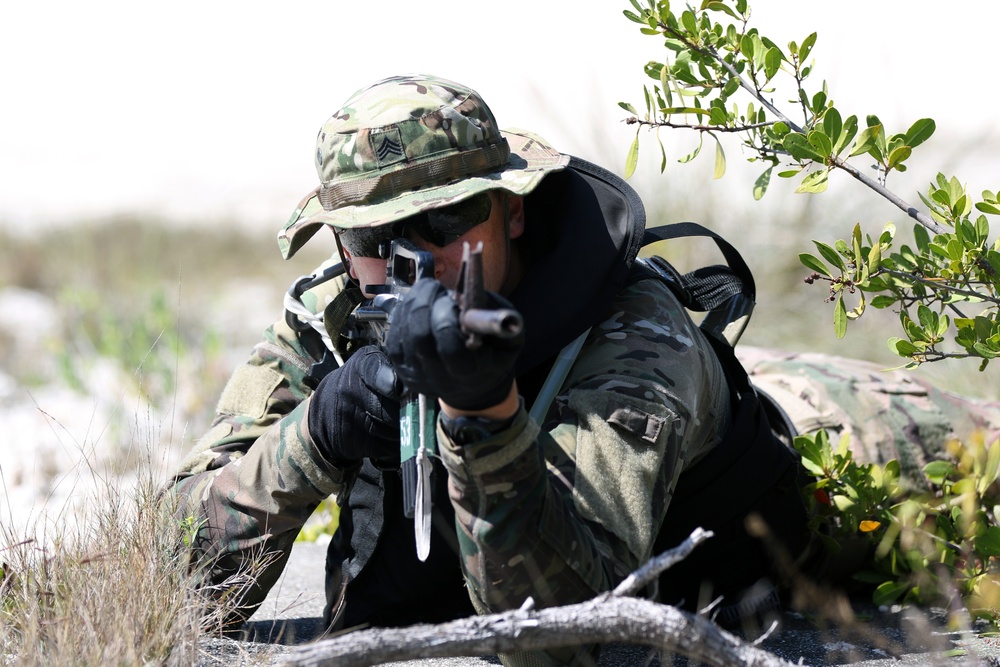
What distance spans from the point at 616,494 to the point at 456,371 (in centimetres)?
55

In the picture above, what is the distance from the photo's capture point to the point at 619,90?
23.5m

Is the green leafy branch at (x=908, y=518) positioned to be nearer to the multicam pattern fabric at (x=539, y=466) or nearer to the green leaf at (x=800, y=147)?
the multicam pattern fabric at (x=539, y=466)

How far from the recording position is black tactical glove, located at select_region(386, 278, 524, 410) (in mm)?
1433

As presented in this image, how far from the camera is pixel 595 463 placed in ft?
6.12

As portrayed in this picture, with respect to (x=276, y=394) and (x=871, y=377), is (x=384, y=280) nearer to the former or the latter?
(x=276, y=394)

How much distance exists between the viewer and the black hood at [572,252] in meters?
2.05

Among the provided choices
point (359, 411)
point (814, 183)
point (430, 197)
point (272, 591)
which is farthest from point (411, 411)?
point (272, 591)

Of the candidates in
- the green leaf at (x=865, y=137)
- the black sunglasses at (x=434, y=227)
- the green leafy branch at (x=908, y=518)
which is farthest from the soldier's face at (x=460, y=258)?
the green leafy branch at (x=908, y=518)

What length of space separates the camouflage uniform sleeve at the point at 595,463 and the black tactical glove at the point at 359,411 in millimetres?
313

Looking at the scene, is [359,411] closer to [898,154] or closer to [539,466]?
[539,466]

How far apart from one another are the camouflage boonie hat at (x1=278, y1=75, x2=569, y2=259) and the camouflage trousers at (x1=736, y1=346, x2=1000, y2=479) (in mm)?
1322

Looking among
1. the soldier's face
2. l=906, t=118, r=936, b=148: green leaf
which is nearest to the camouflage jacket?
the soldier's face

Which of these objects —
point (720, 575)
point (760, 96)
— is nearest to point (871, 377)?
point (720, 575)

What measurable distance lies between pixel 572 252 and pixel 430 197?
334mm
